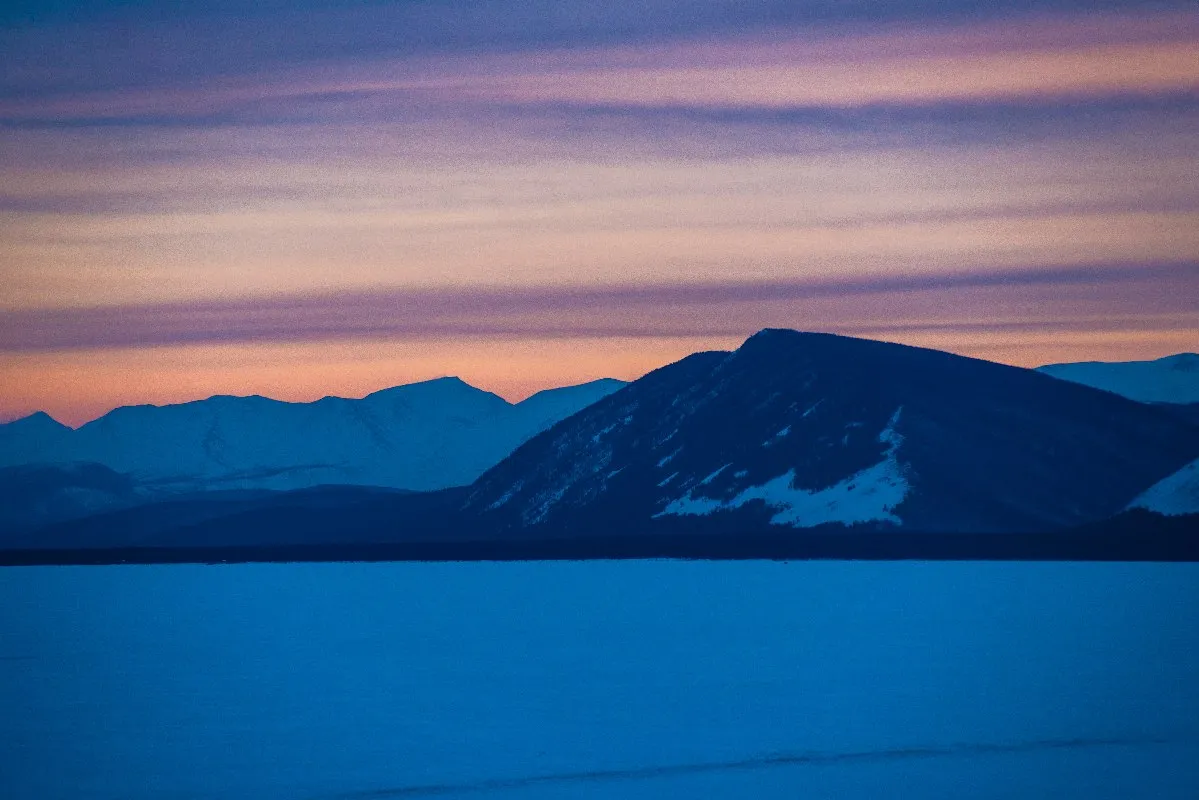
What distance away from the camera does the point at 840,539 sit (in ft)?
599

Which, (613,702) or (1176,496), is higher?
(1176,496)

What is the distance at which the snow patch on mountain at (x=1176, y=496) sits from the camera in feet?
520

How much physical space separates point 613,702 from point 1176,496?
135727 mm

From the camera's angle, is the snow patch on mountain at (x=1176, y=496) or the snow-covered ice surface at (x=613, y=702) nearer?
the snow-covered ice surface at (x=613, y=702)

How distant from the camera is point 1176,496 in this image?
528 feet

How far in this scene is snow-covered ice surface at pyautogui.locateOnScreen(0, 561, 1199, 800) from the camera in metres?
26.5

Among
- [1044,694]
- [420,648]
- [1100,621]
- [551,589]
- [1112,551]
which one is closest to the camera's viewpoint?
[1044,694]

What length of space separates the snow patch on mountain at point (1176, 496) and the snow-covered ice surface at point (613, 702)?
297 feet

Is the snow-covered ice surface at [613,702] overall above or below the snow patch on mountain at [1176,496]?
below

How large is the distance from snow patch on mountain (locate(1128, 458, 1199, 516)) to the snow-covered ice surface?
9055 centimetres

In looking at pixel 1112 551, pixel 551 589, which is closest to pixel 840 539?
pixel 1112 551

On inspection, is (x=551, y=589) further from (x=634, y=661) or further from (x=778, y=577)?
(x=634, y=661)

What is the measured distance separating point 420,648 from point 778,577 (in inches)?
2430

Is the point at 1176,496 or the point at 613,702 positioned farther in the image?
the point at 1176,496
